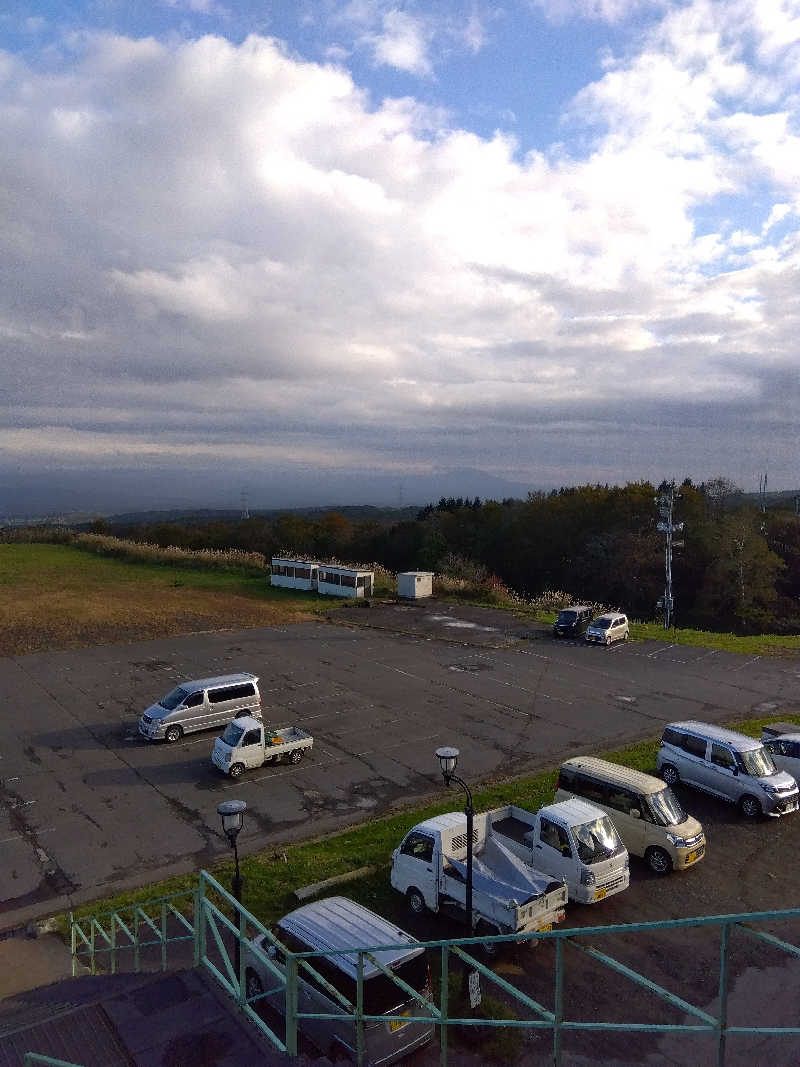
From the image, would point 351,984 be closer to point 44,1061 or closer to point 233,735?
point 44,1061

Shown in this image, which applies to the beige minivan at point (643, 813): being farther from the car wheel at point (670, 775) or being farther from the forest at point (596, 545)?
the forest at point (596, 545)

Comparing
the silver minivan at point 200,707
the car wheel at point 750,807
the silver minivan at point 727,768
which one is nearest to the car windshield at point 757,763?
the silver minivan at point 727,768

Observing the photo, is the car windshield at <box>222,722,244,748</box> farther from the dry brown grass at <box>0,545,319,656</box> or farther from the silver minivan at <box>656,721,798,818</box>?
the dry brown grass at <box>0,545,319,656</box>

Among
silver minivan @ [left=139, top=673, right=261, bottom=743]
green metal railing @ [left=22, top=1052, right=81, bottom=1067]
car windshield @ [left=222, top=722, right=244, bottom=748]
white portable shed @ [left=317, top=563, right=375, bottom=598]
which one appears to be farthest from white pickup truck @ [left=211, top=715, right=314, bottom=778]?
white portable shed @ [left=317, top=563, right=375, bottom=598]

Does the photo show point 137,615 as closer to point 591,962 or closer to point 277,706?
point 277,706

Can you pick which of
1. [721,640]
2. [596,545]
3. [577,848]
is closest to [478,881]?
[577,848]

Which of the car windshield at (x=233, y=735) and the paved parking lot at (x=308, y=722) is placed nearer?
A: the paved parking lot at (x=308, y=722)

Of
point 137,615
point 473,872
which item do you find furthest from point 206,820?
point 137,615
